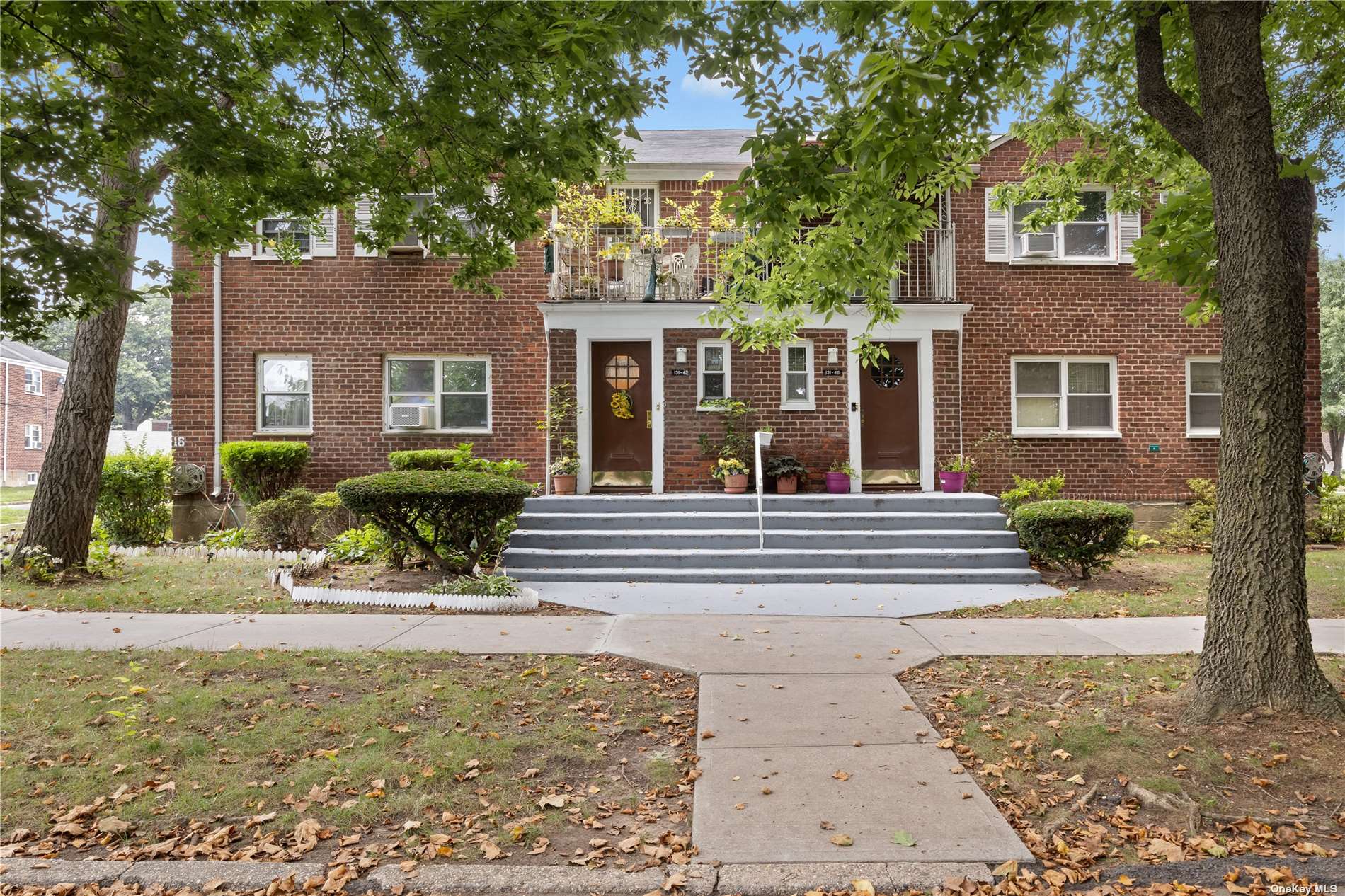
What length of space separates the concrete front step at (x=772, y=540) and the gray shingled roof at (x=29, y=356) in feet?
121

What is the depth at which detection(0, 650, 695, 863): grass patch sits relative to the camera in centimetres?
317

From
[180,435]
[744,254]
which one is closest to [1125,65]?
[744,254]

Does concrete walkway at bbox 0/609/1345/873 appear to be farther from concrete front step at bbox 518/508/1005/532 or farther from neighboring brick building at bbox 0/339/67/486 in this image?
neighboring brick building at bbox 0/339/67/486

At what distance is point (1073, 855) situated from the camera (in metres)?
2.92

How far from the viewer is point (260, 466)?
12672mm

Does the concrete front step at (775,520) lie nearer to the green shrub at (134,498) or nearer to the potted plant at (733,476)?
the potted plant at (733,476)

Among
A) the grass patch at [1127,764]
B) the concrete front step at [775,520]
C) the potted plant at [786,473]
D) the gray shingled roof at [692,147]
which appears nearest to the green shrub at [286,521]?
the concrete front step at [775,520]

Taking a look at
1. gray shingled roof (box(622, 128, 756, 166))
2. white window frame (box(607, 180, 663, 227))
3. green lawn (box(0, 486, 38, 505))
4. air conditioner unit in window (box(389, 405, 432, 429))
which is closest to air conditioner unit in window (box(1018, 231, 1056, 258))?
gray shingled roof (box(622, 128, 756, 166))

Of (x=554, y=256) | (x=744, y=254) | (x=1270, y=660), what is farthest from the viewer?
(x=554, y=256)

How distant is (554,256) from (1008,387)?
8175mm

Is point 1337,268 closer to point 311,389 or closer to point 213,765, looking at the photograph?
point 311,389

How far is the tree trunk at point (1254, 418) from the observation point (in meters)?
4.03

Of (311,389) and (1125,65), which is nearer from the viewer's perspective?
(1125,65)

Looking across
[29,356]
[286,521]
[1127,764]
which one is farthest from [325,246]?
[29,356]
